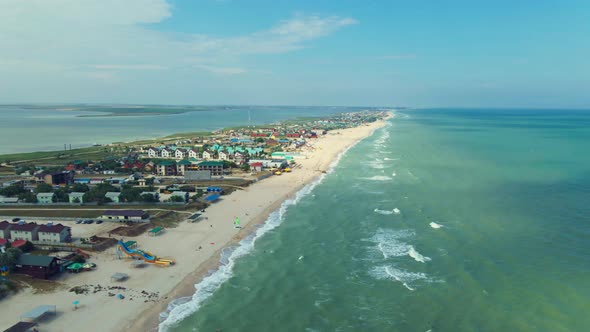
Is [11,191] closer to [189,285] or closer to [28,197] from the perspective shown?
[28,197]

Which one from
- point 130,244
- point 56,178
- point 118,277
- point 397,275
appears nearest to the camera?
point 118,277

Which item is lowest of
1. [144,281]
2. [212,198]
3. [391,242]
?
[144,281]

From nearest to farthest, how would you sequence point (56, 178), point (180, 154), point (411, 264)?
1. point (411, 264)
2. point (56, 178)
3. point (180, 154)

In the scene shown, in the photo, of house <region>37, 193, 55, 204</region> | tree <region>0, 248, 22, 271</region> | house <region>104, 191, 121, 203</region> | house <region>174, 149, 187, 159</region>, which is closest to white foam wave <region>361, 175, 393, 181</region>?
house <region>104, 191, 121, 203</region>

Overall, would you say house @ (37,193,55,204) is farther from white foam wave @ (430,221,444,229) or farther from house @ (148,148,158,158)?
white foam wave @ (430,221,444,229)

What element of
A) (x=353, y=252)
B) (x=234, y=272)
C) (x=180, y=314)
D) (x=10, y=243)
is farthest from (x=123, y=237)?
(x=353, y=252)

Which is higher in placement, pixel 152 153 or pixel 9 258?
pixel 152 153

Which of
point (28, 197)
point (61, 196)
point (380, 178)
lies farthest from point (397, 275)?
point (28, 197)

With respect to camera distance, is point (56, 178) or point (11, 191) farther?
point (56, 178)
